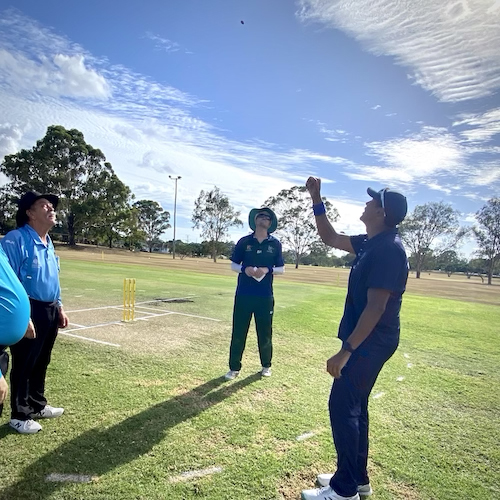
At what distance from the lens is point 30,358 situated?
3.49 meters

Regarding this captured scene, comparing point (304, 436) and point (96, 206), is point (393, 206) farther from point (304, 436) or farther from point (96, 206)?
point (96, 206)

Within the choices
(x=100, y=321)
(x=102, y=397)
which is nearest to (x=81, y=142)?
(x=100, y=321)

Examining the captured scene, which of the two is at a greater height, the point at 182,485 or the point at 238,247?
the point at 238,247

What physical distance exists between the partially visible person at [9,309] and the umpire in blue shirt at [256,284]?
3279 mm

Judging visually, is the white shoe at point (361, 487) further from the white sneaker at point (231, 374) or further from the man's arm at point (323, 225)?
the white sneaker at point (231, 374)

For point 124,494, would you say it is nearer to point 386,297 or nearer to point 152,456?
point 152,456

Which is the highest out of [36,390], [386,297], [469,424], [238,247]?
[238,247]

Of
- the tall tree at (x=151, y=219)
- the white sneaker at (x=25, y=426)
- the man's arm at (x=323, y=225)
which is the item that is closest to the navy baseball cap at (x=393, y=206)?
the man's arm at (x=323, y=225)

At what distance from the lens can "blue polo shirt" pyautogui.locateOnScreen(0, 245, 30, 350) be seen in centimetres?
193

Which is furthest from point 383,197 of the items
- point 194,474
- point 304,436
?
point 194,474

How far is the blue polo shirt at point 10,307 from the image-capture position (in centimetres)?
193

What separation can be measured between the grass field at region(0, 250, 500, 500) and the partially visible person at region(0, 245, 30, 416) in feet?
4.25

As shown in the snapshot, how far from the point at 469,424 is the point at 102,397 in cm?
419

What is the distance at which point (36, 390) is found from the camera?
12.3 feet
